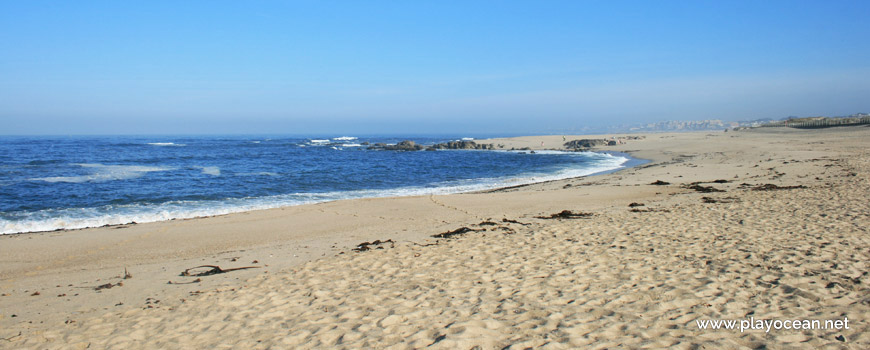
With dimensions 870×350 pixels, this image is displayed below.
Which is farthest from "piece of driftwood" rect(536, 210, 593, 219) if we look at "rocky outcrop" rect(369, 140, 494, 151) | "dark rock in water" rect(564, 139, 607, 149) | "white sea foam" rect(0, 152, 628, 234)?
"rocky outcrop" rect(369, 140, 494, 151)

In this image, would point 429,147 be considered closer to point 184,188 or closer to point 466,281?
point 184,188

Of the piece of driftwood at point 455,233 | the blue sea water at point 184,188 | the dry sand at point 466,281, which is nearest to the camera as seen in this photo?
the dry sand at point 466,281

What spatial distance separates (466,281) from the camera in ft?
19.7

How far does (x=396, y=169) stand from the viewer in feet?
103

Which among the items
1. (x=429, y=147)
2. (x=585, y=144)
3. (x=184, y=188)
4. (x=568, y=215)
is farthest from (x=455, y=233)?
(x=429, y=147)

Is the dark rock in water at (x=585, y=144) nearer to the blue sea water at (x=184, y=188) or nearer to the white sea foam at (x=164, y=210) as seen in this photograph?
the blue sea water at (x=184, y=188)

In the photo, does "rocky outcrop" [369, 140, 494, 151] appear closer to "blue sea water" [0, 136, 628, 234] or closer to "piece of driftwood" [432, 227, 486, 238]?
"blue sea water" [0, 136, 628, 234]

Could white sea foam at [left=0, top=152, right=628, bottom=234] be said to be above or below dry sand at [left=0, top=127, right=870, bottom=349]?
below

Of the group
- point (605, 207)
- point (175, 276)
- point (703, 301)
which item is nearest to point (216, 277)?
point (175, 276)

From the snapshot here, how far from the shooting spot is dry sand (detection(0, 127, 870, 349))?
4.33 meters

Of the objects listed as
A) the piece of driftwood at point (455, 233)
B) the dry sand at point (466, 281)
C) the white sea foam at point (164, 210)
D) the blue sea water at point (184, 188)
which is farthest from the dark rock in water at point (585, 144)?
the piece of driftwood at point (455, 233)

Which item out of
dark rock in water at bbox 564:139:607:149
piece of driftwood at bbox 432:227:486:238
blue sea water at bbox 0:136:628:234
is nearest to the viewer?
piece of driftwood at bbox 432:227:486:238

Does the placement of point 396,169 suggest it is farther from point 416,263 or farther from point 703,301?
point 703,301

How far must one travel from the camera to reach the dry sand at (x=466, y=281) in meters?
4.33
